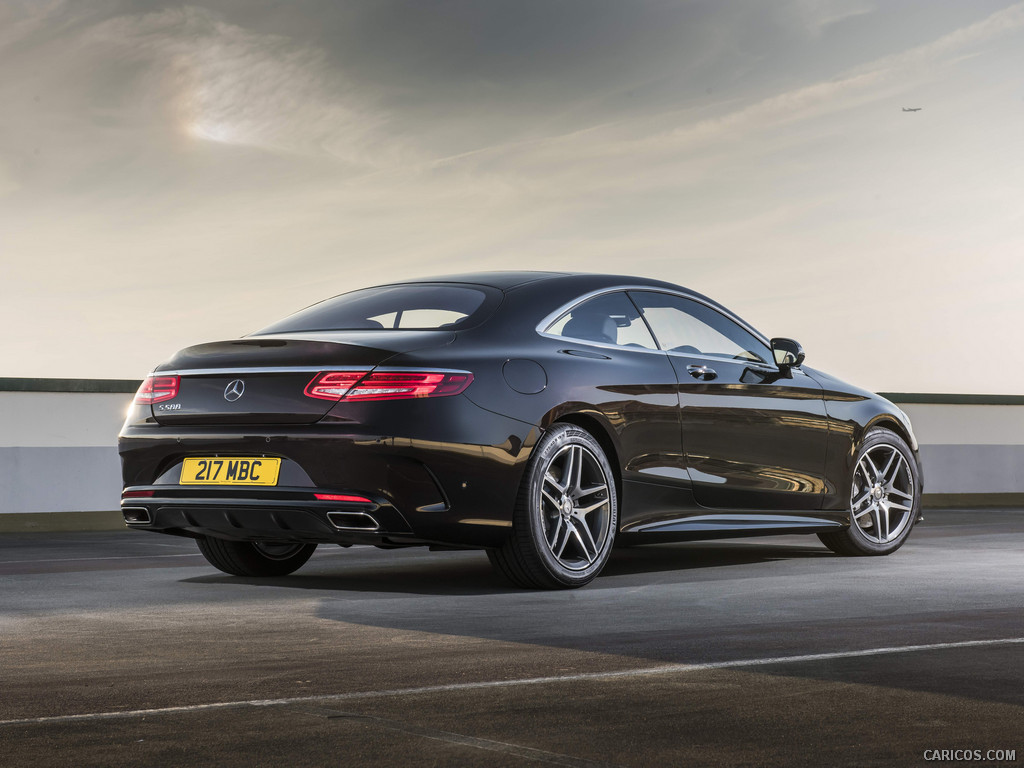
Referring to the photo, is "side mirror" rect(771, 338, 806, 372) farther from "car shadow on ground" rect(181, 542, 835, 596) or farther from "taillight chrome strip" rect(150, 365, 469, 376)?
"taillight chrome strip" rect(150, 365, 469, 376)

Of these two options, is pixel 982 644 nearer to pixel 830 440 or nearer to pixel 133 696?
pixel 133 696

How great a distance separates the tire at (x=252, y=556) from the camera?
7.78 metres

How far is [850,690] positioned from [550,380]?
2.84 m

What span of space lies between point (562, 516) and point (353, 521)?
3.58 ft

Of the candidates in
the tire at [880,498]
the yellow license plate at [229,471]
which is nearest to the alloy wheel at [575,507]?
the yellow license plate at [229,471]

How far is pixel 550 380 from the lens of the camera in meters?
6.80

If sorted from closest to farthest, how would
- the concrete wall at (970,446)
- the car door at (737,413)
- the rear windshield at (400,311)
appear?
the rear windshield at (400,311), the car door at (737,413), the concrete wall at (970,446)

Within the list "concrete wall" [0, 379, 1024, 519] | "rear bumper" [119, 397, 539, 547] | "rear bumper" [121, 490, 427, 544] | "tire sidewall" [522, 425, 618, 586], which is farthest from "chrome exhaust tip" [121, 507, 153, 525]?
"concrete wall" [0, 379, 1024, 519]

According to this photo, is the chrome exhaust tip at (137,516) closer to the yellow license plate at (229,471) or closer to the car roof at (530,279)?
the yellow license plate at (229,471)

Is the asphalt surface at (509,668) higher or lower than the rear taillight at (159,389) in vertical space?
lower

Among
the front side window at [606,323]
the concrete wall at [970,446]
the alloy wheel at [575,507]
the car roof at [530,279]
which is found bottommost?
the concrete wall at [970,446]

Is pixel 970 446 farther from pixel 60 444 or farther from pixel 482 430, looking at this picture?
pixel 482 430

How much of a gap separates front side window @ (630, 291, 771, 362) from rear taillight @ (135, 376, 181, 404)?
2447 mm

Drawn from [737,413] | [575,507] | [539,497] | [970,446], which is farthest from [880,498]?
[970,446]
